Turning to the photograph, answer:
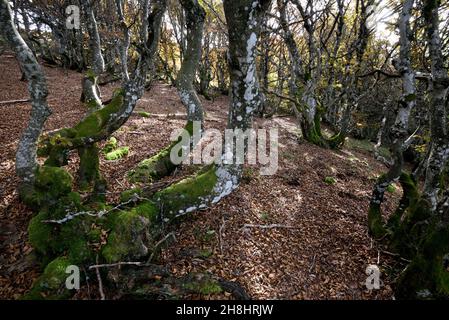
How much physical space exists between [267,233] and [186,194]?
226cm

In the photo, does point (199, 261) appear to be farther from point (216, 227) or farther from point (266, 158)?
point (266, 158)

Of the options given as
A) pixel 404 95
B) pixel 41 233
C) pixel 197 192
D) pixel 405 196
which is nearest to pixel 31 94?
pixel 41 233

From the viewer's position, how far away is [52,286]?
3.73m

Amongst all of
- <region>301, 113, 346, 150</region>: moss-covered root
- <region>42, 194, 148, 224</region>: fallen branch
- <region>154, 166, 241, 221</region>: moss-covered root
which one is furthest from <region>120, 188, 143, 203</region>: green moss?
<region>301, 113, 346, 150</region>: moss-covered root

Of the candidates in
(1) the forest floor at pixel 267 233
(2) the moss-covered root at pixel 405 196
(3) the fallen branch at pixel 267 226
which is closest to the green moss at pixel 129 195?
(1) the forest floor at pixel 267 233

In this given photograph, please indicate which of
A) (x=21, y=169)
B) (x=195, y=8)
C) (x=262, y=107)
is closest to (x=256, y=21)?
(x=195, y=8)

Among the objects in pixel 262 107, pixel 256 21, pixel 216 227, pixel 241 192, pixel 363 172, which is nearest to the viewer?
pixel 256 21

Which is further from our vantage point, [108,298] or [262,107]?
[262,107]

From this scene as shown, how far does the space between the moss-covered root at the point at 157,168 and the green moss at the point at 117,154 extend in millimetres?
1342

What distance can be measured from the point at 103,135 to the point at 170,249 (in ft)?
11.1

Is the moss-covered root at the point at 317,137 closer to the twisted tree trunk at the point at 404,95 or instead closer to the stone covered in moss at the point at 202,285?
the twisted tree trunk at the point at 404,95

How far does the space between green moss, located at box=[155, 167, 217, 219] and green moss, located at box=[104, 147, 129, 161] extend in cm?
410

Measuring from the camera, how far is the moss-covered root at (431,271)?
4.27 m

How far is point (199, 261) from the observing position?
5.10 m
